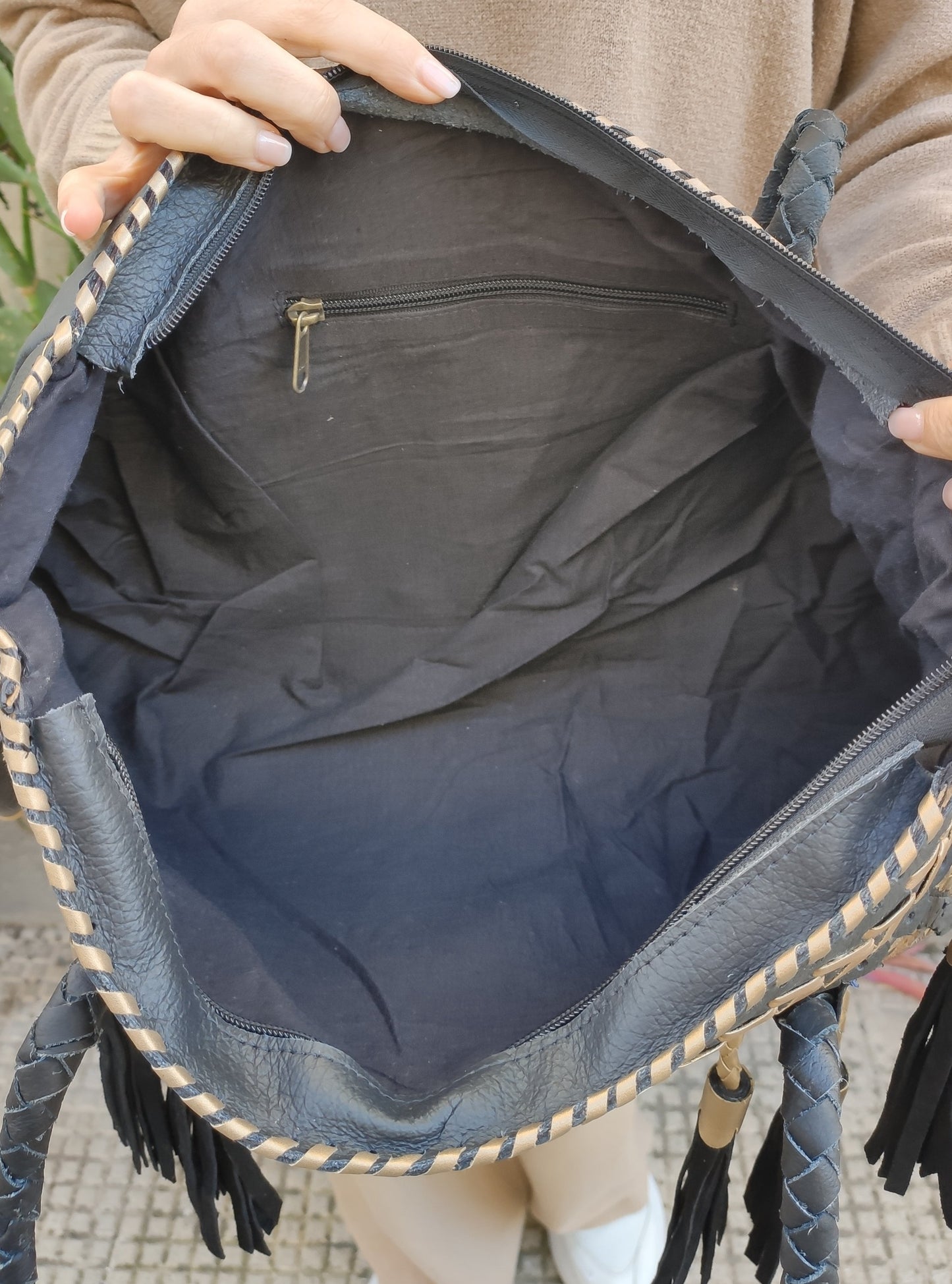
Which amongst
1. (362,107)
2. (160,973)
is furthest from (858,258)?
(160,973)

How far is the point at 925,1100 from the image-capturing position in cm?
48

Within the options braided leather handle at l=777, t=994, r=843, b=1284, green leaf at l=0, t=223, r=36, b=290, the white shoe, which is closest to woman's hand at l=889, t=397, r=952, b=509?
braided leather handle at l=777, t=994, r=843, b=1284

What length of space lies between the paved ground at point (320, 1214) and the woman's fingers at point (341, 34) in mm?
906

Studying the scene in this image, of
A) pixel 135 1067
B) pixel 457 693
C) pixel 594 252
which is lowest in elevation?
pixel 135 1067

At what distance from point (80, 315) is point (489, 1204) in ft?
2.33

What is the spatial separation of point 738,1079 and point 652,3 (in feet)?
2.00

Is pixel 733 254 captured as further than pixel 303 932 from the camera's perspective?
No

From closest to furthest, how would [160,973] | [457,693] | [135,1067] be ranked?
[160,973] < [135,1067] < [457,693]

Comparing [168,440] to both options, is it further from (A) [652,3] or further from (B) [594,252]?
(A) [652,3]

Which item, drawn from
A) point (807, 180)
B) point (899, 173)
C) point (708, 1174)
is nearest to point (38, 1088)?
point (708, 1174)

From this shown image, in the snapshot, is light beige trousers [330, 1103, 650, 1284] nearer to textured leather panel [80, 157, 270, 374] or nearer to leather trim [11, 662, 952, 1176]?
leather trim [11, 662, 952, 1176]

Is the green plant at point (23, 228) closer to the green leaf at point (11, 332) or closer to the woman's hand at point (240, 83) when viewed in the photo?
the green leaf at point (11, 332)

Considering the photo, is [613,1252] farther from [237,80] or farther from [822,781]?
[237,80]

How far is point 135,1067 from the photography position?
50cm
